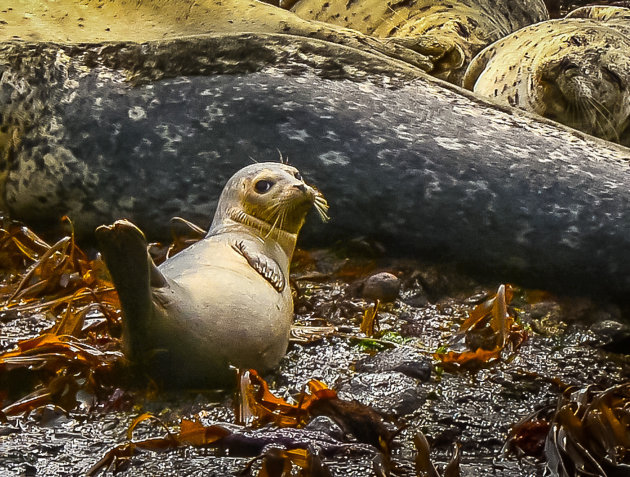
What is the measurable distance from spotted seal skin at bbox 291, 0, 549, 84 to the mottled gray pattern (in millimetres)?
2369

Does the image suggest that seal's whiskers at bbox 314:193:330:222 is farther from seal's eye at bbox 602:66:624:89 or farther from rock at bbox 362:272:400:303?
seal's eye at bbox 602:66:624:89

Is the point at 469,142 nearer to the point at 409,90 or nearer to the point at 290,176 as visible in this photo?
the point at 409,90

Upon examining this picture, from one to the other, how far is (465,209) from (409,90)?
58cm

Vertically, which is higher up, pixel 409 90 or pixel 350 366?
pixel 409 90

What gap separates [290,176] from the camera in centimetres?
282

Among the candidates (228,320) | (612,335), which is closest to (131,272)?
(228,320)

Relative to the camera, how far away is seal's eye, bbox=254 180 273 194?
281 cm

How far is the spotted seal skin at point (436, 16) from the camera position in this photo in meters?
6.31

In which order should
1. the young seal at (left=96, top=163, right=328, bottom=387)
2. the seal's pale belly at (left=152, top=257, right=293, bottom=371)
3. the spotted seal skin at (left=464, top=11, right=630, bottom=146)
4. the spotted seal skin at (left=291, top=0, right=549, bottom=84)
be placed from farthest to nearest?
the spotted seal skin at (left=291, top=0, right=549, bottom=84) < the spotted seal skin at (left=464, top=11, right=630, bottom=146) < the seal's pale belly at (left=152, top=257, right=293, bottom=371) < the young seal at (left=96, top=163, right=328, bottom=387)

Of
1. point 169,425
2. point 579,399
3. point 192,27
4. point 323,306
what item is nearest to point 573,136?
point 323,306

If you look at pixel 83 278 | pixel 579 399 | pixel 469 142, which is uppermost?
pixel 469 142

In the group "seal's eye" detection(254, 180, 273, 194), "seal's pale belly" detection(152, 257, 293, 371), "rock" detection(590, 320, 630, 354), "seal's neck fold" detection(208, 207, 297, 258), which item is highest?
"seal's eye" detection(254, 180, 273, 194)

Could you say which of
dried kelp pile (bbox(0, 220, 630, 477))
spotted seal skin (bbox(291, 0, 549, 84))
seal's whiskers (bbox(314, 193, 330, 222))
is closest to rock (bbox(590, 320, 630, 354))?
dried kelp pile (bbox(0, 220, 630, 477))

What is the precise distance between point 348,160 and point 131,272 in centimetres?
137
